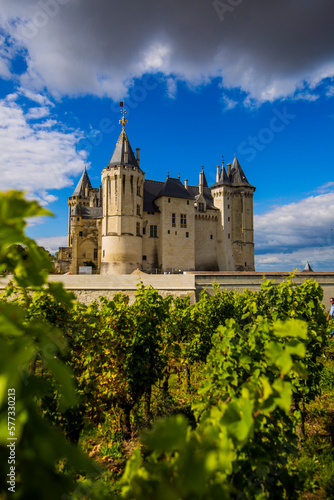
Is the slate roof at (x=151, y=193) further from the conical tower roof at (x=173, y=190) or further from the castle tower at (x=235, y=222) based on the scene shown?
the castle tower at (x=235, y=222)

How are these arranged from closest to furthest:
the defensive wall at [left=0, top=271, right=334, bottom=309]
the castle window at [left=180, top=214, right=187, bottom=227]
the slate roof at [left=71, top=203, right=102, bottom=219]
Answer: the defensive wall at [left=0, top=271, right=334, bottom=309] → the castle window at [left=180, top=214, right=187, bottom=227] → the slate roof at [left=71, top=203, right=102, bottom=219]

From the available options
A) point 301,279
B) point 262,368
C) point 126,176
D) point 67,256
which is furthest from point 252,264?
point 262,368

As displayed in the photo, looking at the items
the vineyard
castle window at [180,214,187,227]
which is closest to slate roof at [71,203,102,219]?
castle window at [180,214,187,227]

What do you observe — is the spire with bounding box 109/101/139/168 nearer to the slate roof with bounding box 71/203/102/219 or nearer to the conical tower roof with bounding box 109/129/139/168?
the conical tower roof with bounding box 109/129/139/168

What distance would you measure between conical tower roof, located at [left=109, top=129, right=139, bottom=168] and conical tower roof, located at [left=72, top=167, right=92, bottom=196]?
18.4 m

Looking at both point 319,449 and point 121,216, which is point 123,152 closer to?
point 121,216

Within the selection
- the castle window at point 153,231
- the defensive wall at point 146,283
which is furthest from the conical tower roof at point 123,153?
the defensive wall at point 146,283

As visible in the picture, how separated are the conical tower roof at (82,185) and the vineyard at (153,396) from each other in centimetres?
4450

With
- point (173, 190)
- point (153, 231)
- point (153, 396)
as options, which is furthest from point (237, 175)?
point (153, 396)

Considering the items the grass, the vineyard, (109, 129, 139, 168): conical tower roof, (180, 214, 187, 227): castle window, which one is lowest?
the grass

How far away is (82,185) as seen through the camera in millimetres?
51781

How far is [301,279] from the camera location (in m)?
22.9

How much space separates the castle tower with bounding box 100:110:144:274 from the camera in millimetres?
32125

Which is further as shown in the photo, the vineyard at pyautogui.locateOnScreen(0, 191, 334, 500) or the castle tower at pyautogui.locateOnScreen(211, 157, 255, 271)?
the castle tower at pyautogui.locateOnScreen(211, 157, 255, 271)
